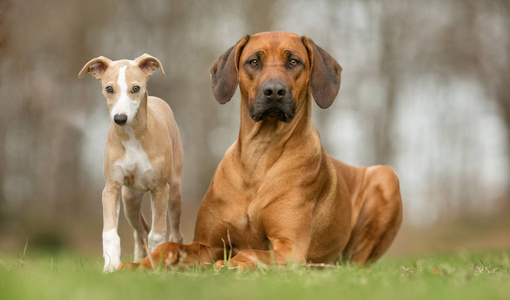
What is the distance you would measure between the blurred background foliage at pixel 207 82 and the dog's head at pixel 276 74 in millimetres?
12554

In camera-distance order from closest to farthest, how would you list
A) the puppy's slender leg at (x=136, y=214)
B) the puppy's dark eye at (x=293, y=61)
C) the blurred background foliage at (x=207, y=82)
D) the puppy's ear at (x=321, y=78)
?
1. the puppy's dark eye at (x=293, y=61)
2. the puppy's ear at (x=321, y=78)
3. the puppy's slender leg at (x=136, y=214)
4. the blurred background foliage at (x=207, y=82)

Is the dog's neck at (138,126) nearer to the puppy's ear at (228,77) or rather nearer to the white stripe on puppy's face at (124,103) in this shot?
the white stripe on puppy's face at (124,103)

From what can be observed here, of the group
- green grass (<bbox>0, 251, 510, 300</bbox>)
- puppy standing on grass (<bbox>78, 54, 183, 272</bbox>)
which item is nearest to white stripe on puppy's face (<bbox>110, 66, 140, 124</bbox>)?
puppy standing on grass (<bbox>78, 54, 183, 272</bbox>)

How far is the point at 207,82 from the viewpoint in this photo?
21031 mm

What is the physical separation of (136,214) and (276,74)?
230 cm

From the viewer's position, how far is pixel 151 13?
65.9ft

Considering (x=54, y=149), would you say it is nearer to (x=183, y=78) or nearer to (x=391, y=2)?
(x=183, y=78)

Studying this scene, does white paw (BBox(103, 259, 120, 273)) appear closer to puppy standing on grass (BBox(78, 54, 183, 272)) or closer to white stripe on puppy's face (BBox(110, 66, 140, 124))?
puppy standing on grass (BBox(78, 54, 183, 272))

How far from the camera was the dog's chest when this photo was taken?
532 cm

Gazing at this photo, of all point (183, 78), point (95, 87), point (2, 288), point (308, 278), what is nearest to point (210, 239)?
point (308, 278)

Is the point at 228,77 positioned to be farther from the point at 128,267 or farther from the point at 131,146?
the point at 128,267

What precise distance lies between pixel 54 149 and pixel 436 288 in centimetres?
1677

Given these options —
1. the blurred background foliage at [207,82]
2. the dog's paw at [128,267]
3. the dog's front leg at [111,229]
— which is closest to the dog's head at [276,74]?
the dog's front leg at [111,229]

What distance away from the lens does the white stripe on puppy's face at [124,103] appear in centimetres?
496
